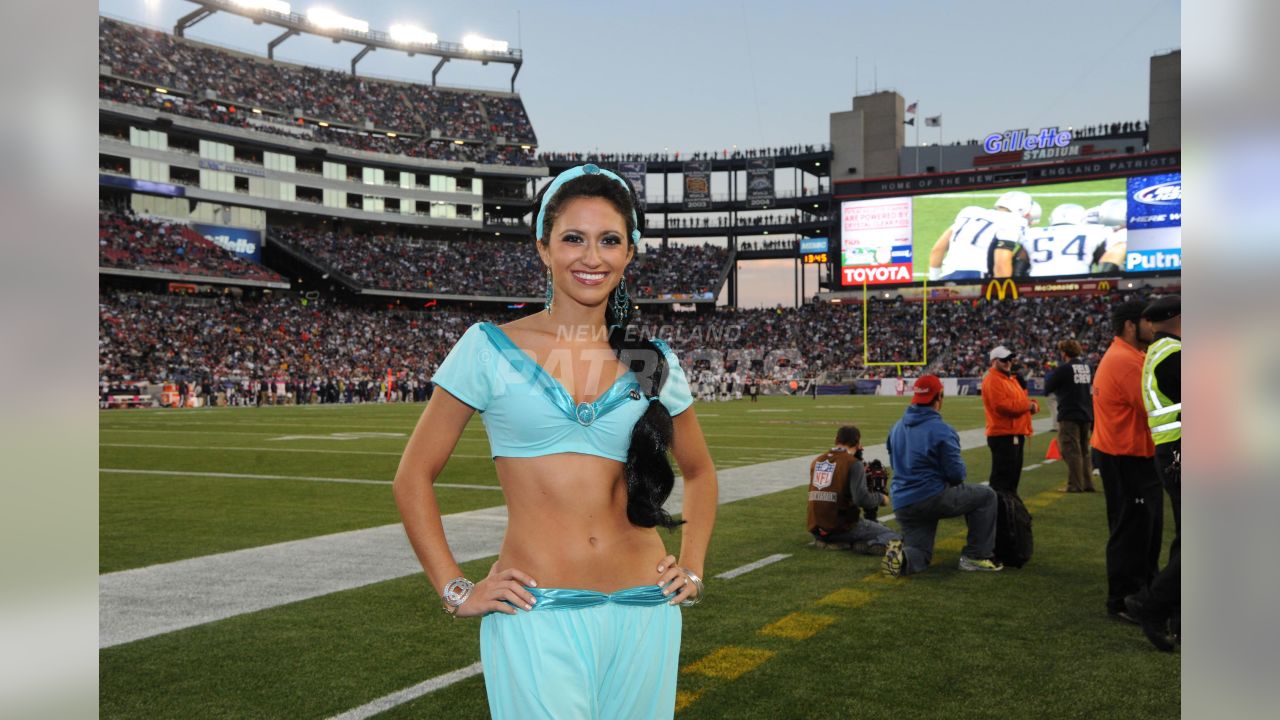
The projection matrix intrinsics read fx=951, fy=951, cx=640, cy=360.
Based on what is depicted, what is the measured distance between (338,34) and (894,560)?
2947 inches

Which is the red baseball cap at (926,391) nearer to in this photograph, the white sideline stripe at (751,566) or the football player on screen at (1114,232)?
the white sideline stripe at (751,566)

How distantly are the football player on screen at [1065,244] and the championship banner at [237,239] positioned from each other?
4885 centimetres

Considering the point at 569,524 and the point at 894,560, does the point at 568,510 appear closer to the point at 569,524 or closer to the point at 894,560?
the point at 569,524

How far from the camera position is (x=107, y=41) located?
59.0 m

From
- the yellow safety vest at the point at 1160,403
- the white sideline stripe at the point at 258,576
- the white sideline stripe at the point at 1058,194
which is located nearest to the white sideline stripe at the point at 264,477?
the white sideline stripe at the point at 258,576

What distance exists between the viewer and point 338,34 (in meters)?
72.7

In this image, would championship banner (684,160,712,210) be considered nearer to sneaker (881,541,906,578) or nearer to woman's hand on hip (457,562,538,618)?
sneaker (881,541,906,578)

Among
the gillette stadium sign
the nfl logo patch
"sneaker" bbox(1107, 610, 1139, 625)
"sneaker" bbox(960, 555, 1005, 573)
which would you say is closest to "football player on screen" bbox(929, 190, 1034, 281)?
the gillette stadium sign

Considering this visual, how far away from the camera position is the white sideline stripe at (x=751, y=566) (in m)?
7.26

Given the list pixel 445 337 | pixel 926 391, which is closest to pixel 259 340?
pixel 445 337
